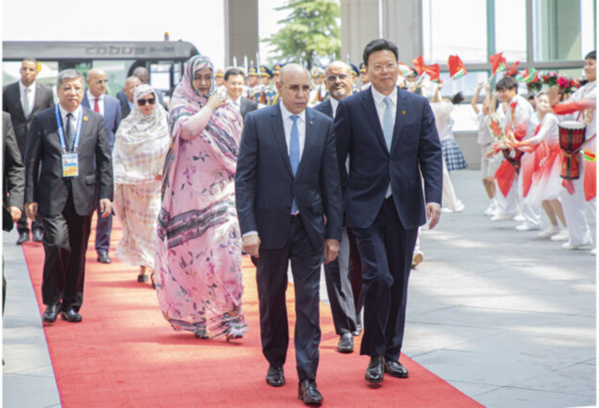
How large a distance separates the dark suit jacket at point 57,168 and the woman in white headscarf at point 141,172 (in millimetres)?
1461

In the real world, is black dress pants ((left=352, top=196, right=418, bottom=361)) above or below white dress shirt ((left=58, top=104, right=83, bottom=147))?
below

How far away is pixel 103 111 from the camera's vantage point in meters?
10.4

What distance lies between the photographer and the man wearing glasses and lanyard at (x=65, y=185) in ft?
21.7

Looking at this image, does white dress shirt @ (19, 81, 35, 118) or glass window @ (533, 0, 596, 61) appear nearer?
white dress shirt @ (19, 81, 35, 118)

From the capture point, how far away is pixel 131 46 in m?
22.9

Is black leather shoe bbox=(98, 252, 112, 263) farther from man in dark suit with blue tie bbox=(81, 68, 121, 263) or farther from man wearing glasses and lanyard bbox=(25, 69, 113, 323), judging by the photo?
man wearing glasses and lanyard bbox=(25, 69, 113, 323)

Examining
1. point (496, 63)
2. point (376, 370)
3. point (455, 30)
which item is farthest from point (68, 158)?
point (455, 30)

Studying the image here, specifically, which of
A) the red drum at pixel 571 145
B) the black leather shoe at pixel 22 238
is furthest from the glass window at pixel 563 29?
the black leather shoe at pixel 22 238

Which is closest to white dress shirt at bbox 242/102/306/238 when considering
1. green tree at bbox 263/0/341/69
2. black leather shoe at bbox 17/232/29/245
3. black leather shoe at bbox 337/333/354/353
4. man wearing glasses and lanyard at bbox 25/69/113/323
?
black leather shoe at bbox 337/333/354/353

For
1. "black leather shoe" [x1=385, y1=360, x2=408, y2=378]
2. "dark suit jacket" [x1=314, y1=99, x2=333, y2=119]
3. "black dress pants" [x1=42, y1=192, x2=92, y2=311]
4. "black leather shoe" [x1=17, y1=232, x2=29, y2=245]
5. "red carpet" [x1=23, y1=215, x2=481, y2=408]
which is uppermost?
"dark suit jacket" [x1=314, y1=99, x2=333, y2=119]

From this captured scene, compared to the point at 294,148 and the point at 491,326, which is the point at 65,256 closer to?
the point at 294,148

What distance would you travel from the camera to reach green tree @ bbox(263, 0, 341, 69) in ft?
185

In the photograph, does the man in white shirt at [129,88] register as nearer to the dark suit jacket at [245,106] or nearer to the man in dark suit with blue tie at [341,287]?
the dark suit jacket at [245,106]

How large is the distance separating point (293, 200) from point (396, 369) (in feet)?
3.80
